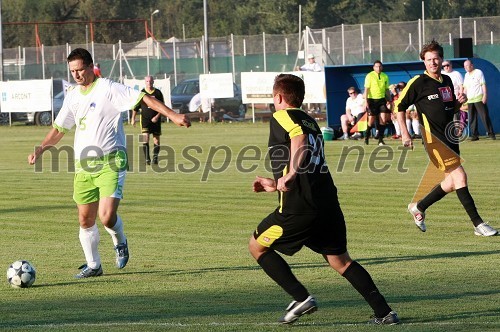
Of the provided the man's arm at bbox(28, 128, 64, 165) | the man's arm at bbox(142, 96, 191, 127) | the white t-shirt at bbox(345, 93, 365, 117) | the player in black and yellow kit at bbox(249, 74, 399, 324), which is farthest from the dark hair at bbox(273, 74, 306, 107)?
the white t-shirt at bbox(345, 93, 365, 117)

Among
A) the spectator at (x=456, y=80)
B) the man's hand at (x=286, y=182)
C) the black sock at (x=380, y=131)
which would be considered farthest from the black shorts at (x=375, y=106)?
the man's hand at (x=286, y=182)

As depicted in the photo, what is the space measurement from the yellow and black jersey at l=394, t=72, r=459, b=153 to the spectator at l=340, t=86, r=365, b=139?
16.7 metres

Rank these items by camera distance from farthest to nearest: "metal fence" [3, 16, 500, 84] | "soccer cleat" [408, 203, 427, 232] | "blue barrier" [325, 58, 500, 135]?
"metal fence" [3, 16, 500, 84] → "blue barrier" [325, 58, 500, 135] → "soccer cleat" [408, 203, 427, 232]

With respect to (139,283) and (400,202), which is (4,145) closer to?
(400,202)

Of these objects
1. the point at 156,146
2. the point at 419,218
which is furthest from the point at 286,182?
the point at 156,146

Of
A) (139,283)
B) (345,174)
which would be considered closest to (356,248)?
(139,283)

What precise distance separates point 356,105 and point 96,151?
1984cm

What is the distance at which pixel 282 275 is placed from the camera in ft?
24.7

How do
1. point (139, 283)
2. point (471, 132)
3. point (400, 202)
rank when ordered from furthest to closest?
point (471, 132) < point (400, 202) < point (139, 283)

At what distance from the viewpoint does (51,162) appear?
25.6 metres

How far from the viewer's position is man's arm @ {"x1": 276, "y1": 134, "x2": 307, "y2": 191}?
7262 mm

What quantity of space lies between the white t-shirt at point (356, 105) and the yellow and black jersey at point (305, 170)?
21.8 m

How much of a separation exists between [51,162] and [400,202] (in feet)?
39.5

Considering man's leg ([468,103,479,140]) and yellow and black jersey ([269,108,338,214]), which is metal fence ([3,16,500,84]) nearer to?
man's leg ([468,103,479,140])
